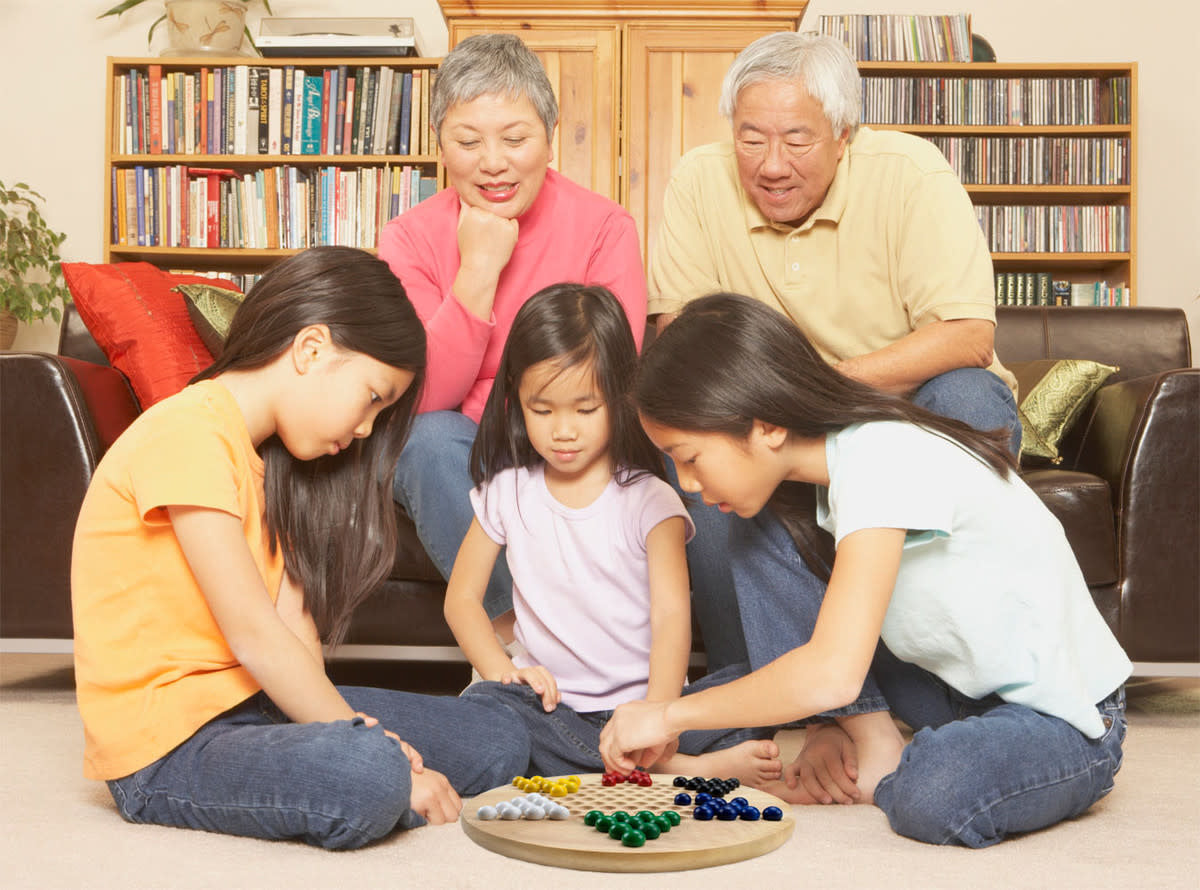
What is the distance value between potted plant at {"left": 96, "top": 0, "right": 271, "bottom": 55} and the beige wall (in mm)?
248

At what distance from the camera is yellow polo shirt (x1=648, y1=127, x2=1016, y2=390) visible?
1.84 metres

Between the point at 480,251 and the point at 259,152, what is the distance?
236 cm

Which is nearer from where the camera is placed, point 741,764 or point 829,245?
point 741,764

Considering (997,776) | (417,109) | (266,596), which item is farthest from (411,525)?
(417,109)

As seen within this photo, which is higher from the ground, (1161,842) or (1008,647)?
(1008,647)

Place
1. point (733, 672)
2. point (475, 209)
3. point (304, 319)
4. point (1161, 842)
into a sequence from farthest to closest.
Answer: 1. point (475, 209)
2. point (733, 672)
3. point (304, 319)
4. point (1161, 842)

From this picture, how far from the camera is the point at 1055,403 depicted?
7.34ft

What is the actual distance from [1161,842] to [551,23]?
3.10 m

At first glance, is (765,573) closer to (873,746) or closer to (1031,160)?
(873,746)

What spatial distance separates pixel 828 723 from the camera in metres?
1.48

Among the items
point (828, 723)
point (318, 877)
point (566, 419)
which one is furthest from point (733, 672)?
point (318, 877)

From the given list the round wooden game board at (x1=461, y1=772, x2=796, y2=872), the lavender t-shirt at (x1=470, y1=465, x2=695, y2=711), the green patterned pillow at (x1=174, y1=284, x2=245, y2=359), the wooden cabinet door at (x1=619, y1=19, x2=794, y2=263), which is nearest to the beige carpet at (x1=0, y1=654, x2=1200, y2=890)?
the round wooden game board at (x1=461, y1=772, x2=796, y2=872)

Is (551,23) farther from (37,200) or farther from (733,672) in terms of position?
(733,672)

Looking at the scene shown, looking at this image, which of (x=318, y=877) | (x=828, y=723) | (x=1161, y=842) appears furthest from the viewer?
(x=828, y=723)
